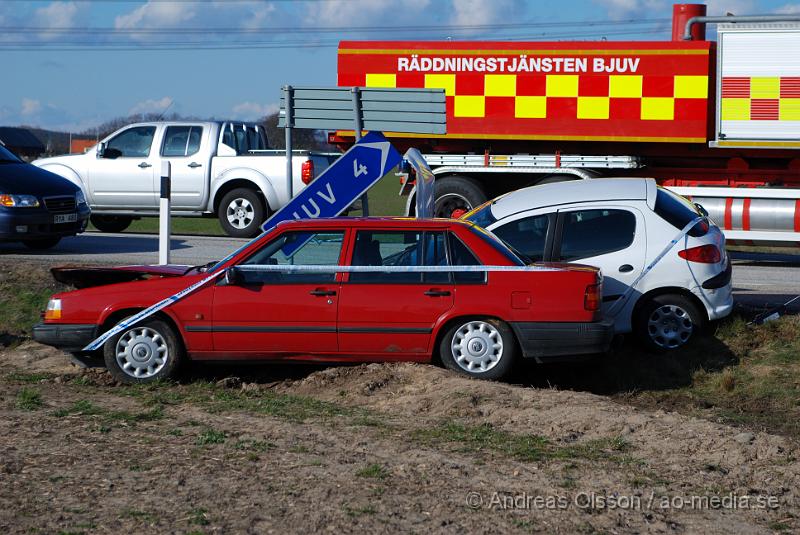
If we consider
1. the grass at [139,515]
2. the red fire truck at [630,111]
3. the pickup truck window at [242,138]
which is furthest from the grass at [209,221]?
the grass at [139,515]

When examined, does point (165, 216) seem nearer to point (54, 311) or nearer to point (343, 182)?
point (343, 182)

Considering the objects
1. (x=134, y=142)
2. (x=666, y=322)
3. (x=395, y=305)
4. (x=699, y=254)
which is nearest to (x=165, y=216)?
(x=395, y=305)

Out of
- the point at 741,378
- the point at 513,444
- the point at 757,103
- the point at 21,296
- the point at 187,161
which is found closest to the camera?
the point at 513,444

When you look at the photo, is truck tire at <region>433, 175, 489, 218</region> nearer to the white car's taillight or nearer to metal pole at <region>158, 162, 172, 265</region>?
metal pole at <region>158, 162, 172, 265</region>

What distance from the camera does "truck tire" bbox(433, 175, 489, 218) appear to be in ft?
52.2

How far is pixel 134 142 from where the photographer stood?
58.4 feet

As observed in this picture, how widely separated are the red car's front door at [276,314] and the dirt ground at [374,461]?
1.11 feet

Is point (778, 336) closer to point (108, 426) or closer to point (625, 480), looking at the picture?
point (625, 480)

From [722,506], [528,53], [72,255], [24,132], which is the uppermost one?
[24,132]

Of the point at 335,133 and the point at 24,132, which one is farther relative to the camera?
the point at 24,132

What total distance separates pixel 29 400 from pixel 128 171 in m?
10.7

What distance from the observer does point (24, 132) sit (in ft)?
300

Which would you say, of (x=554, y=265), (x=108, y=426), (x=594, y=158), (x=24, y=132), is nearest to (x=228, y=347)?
(x=108, y=426)

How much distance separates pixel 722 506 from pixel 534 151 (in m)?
11.1
